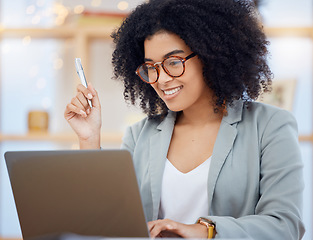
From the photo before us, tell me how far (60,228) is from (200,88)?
0.74 m

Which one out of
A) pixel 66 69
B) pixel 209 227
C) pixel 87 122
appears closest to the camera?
pixel 209 227

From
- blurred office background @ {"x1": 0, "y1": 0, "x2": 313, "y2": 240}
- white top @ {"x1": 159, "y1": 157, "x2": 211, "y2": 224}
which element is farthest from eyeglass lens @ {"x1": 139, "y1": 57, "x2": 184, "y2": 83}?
blurred office background @ {"x1": 0, "y1": 0, "x2": 313, "y2": 240}

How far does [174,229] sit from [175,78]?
1.89ft

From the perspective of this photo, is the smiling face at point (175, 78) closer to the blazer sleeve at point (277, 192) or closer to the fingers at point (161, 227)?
the blazer sleeve at point (277, 192)

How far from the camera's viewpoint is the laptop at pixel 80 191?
87 cm

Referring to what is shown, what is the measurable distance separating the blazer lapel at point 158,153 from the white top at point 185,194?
0.03m

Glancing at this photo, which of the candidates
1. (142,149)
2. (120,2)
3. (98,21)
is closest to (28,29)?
(98,21)

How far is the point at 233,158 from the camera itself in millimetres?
1343

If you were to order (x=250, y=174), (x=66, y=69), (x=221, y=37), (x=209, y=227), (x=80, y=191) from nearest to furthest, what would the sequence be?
1. (x=80, y=191)
2. (x=209, y=227)
3. (x=250, y=174)
4. (x=221, y=37)
5. (x=66, y=69)

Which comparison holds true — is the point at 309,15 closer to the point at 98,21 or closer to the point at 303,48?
the point at 303,48

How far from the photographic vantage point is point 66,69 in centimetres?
279

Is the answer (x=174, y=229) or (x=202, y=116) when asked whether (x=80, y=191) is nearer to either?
(x=174, y=229)

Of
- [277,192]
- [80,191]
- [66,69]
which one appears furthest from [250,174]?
[66,69]

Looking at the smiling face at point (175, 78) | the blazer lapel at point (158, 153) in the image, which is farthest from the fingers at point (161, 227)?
the smiling face at point (175, 78)
